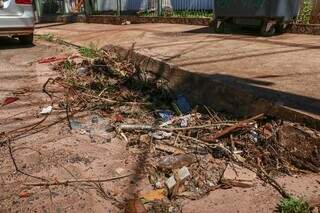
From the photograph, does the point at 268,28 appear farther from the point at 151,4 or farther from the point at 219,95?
the point at 151,4

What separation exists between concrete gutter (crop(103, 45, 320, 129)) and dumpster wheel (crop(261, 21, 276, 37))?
3.29m

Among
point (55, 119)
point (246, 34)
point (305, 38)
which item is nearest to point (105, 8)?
point (246, 34)

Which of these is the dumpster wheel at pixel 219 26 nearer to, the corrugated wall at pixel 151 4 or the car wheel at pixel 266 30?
the car wheel at pixel 266 30

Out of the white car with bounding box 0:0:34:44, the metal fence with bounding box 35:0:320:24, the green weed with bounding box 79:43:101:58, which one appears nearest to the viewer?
the green weed with bounding box 79:43:101:58

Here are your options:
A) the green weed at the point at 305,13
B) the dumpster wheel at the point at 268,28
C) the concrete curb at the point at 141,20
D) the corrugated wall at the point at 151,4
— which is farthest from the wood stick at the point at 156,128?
the corrugated wall at the point at 151,4

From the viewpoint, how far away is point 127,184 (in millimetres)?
3172

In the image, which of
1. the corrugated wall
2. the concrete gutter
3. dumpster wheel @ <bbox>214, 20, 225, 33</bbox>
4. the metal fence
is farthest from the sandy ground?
the corrugated wall

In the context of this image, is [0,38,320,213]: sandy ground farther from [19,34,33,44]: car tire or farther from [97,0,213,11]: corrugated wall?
[97,0,213,11]: corrugated wall

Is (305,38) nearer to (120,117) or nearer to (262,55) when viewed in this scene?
(262,55)

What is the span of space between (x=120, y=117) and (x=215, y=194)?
5.69 feet

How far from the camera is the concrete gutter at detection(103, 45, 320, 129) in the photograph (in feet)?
11.6

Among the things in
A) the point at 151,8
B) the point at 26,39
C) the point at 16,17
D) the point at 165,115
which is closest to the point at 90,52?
the point at 16,17

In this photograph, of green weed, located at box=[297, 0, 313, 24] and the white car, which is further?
green weed, located at box=[297, 0, 313, 24]

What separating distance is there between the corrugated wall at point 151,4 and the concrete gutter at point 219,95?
6.92m
